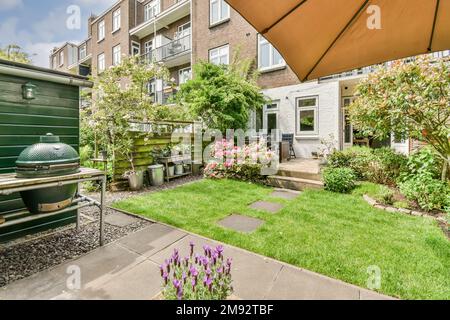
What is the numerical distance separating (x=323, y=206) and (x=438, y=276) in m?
2.54

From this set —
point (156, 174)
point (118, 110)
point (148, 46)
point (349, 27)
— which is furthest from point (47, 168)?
point (148, 46)

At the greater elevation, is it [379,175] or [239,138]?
[239,138]

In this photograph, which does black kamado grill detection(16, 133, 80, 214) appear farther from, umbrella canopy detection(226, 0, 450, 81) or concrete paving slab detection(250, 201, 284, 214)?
concrete paving slab detection(250, 201, 284, 214)

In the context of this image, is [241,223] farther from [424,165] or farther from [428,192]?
[424,165]

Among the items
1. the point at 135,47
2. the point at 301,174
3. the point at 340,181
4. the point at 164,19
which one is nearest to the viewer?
the point at 340,181

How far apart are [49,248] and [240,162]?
5443 mm

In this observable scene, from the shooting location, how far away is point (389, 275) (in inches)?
104

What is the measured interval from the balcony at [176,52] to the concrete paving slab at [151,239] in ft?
46.1

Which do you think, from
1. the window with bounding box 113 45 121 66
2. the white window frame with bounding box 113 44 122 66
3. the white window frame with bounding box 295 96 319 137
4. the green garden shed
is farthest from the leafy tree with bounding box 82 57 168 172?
the window with bounding box 113 45 121 66

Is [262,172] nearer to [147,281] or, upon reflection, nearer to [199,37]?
[147,281]

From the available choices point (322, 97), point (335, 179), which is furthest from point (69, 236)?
point (322, 97)

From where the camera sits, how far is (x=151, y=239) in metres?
3.64
